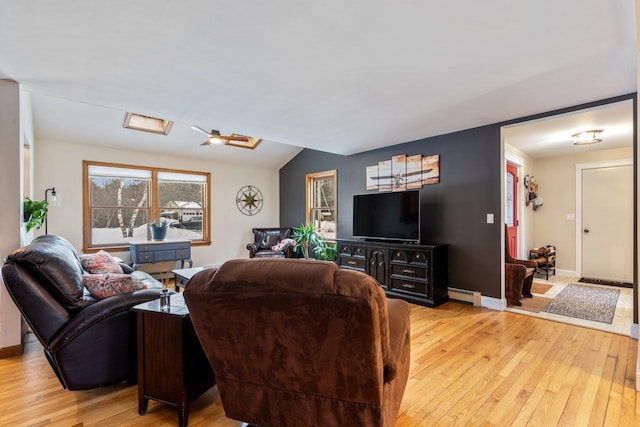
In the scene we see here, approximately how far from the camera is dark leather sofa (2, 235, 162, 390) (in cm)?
175

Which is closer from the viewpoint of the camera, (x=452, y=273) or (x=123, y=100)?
(x=123, y=100)

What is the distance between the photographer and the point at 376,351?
1.22 metres

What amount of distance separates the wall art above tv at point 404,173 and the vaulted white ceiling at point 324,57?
82 cm

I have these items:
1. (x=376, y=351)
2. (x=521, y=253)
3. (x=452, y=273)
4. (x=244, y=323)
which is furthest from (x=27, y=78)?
(x=521, y=253)

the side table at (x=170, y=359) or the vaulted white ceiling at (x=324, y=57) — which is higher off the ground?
the vaulted white ceiling at (x=324, y=57)

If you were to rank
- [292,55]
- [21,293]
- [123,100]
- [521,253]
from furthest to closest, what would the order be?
[521,253] < [123,100] < [292,55] < [21,293]

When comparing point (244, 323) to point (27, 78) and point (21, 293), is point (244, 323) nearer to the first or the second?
point (21, 293)

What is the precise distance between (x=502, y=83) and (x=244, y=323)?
283 centimetres

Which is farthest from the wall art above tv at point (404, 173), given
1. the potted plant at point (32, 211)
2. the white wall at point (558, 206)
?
the potted plant at point (32, 211)

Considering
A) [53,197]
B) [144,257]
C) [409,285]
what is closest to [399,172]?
[409,285]

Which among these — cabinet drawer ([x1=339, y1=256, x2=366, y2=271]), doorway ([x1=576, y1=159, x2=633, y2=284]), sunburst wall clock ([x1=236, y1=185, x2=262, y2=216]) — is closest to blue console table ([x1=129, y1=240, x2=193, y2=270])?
sunburst wall clock ([x1=236, y1=185, x2=262, y2=216])

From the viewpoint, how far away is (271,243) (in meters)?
A: 6.48

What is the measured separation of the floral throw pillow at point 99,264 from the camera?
293 cm

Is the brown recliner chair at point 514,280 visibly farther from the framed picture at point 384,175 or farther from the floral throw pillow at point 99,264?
the floral throw pillow at point 99,264
